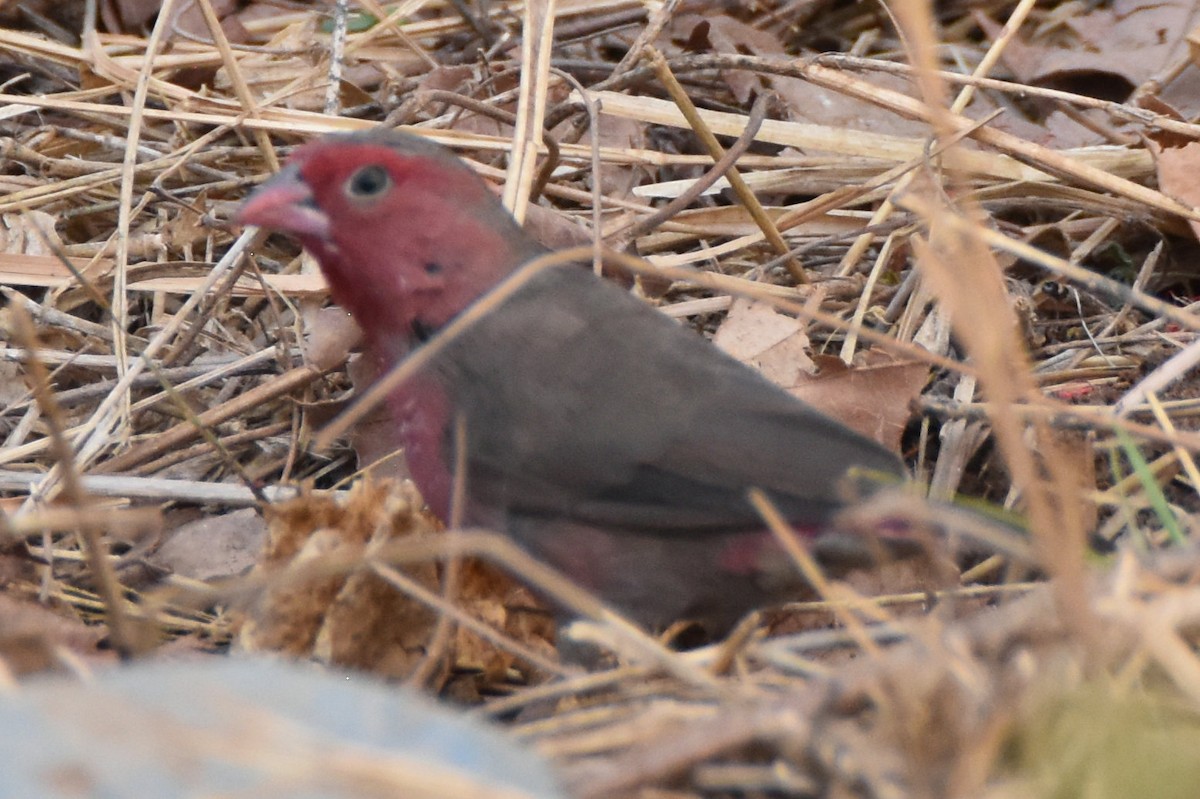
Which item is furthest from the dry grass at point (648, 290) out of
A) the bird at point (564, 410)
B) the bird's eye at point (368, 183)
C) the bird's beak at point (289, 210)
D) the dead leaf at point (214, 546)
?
the bird's eye at point (368, 183)

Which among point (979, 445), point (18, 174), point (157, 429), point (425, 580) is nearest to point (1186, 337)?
point (979, 445)

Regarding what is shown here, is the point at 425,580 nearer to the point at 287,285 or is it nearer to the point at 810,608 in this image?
the point at 810,608

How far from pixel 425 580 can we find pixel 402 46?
2.26 meters

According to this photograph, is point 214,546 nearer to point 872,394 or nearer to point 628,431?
point 628,431

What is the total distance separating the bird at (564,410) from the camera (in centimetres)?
257

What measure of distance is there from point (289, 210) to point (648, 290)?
1123 mm

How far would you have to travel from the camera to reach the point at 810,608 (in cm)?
289

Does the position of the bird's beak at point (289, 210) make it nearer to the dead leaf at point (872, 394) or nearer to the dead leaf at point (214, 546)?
the dead leaf at point (214, 546)

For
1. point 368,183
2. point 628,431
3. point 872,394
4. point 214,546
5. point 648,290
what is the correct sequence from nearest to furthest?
1. point 628,431
2. point 368,183
3. point 214,546
4. point 872,394
5. point 648,290

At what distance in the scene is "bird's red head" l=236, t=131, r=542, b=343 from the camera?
2.77m

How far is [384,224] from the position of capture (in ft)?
9.09

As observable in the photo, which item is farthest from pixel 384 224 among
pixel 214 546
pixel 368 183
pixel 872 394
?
pixel 872 394

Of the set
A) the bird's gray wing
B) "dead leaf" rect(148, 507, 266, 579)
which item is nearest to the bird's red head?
the bird's gray wing

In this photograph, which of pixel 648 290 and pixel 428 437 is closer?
pixel 428 437
